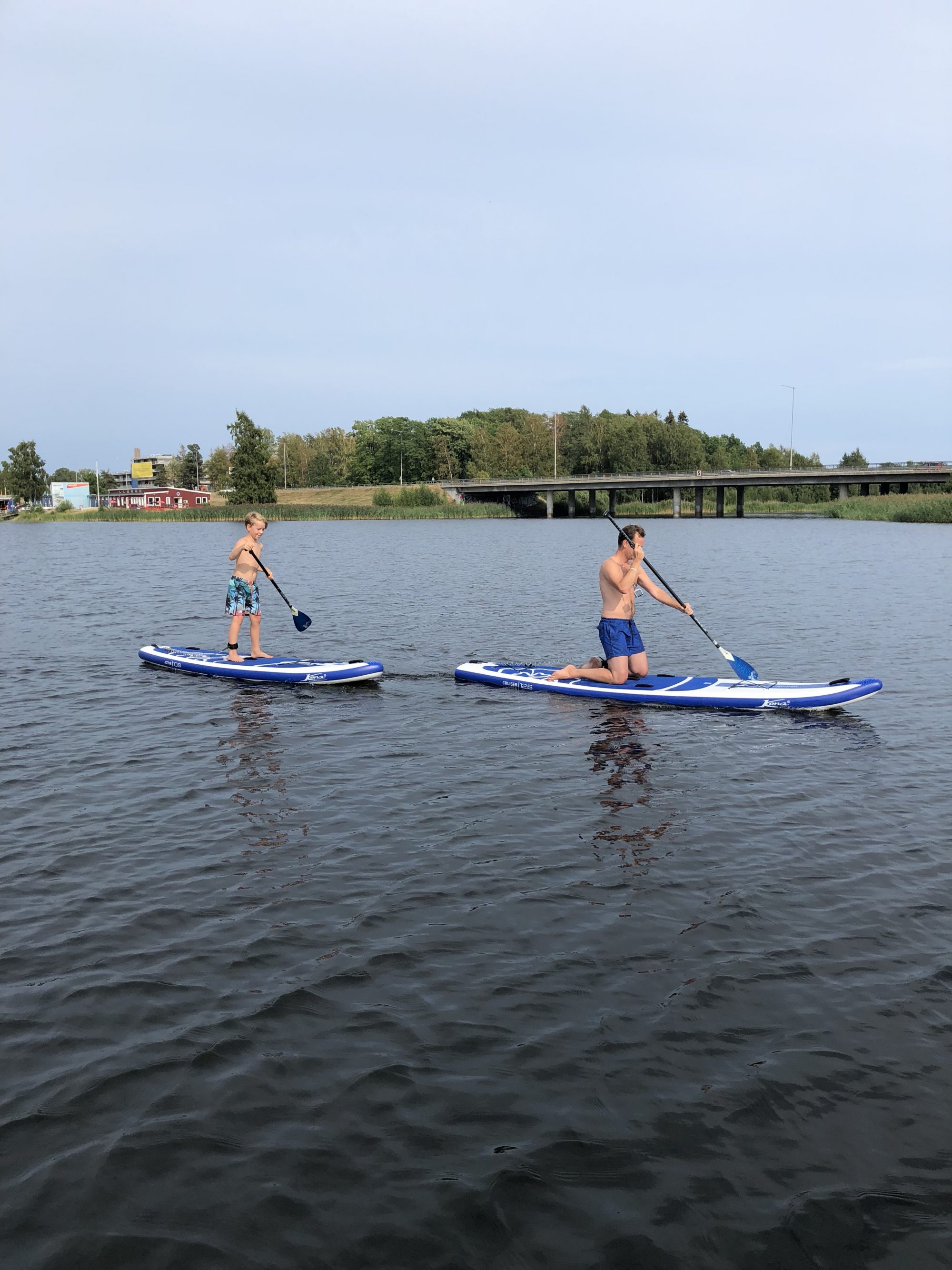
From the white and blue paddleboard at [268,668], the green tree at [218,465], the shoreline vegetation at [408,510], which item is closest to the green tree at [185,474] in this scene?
the green tree at [218,465]

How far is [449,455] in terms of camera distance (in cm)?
14512

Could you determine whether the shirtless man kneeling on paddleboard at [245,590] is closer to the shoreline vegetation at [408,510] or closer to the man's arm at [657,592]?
the man's arm at [657,592]

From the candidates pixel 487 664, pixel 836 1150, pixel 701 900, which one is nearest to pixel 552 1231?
pixel 836 1150

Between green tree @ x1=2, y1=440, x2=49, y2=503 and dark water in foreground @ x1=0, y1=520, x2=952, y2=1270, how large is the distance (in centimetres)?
14609

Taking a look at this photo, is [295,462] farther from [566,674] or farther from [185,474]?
[566,674]

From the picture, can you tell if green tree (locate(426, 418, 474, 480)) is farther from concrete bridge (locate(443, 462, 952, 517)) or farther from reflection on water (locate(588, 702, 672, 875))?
reflection on water (locate(588, 702, 672, 875))

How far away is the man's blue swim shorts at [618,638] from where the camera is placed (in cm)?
1356

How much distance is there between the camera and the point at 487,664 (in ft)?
49.6

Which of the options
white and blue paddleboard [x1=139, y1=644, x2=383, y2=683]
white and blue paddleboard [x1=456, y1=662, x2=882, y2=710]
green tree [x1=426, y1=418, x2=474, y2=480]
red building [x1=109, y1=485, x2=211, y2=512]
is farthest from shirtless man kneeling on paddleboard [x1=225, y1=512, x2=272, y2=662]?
red building [x1=109, y1=485, x2=211, y2=512]

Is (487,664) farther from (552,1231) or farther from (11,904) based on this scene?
(552,1231)

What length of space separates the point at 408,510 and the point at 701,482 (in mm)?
30689

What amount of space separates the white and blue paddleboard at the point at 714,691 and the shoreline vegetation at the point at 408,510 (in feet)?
240

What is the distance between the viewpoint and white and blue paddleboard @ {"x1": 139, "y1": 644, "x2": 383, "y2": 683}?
14383mm

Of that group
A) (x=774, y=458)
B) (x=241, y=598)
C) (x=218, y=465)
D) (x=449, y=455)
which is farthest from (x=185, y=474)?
(x=241, y=598)
